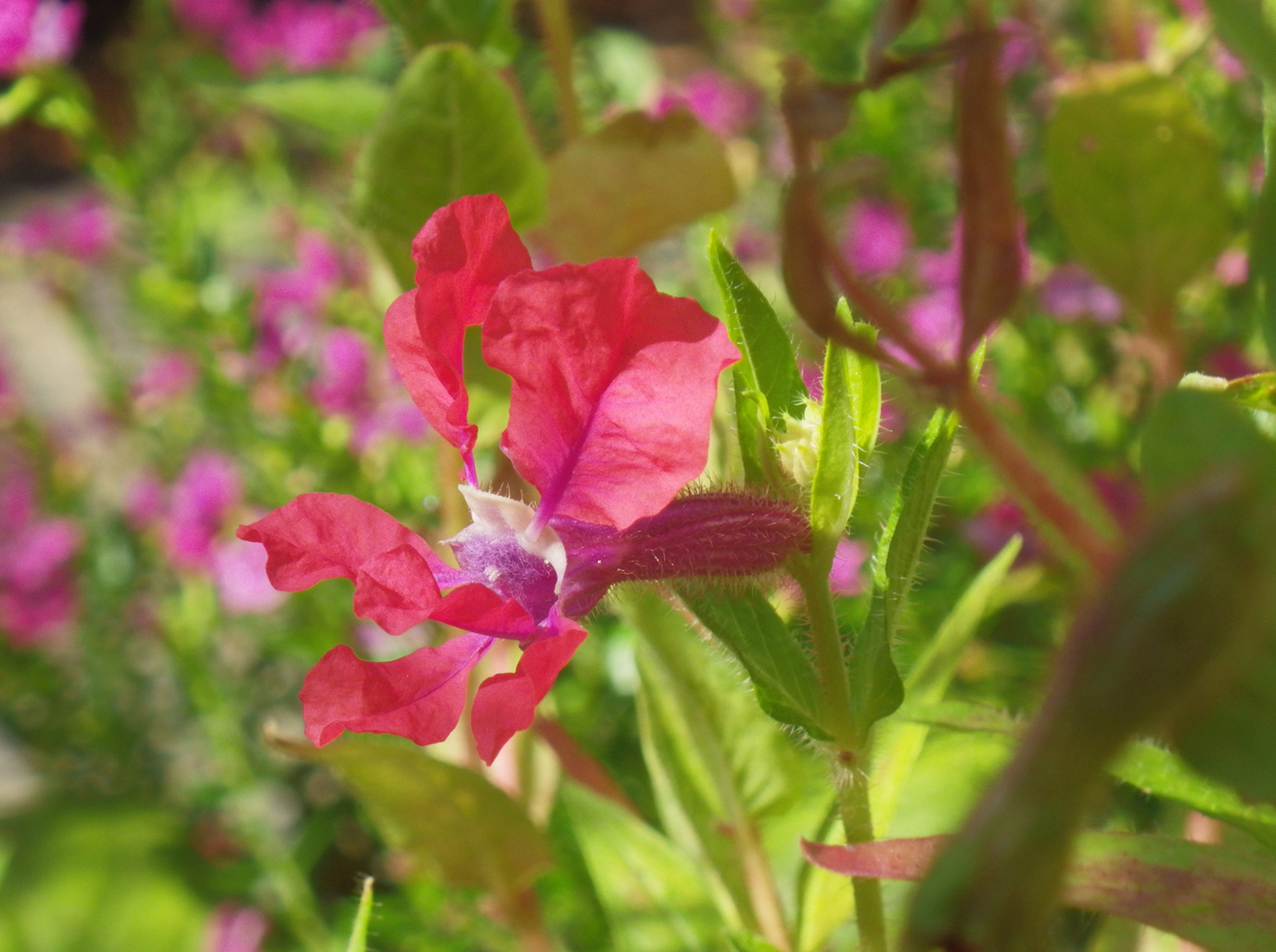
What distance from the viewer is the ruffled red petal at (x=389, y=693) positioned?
1.17ft

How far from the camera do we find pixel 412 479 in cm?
102

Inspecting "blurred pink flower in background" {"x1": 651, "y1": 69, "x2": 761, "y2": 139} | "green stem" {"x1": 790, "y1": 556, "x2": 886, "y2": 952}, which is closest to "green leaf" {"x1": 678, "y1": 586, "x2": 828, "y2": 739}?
"green stem" {"x1": 790, "y1": 556, "x2": 886, "y2": 952}

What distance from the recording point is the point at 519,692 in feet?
1.10

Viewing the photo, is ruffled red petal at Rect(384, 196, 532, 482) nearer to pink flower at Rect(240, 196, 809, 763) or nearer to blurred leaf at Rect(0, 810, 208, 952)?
pink flower at Rect(240, 196, 809, 763)

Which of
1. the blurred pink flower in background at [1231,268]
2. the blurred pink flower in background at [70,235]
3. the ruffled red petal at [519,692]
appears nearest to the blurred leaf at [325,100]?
the ruffled red petal at [519,692]

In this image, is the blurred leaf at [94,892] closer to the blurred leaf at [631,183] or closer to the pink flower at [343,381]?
the pink flower at [343,381]

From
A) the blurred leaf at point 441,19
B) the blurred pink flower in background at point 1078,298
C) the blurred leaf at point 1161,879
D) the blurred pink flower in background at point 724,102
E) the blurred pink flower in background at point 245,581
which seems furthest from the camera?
the blurred pink flower in background at point 724,102

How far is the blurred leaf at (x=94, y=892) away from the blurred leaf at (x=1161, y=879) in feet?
3.23

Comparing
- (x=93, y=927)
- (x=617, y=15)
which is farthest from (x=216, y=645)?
(x=617, y=15)

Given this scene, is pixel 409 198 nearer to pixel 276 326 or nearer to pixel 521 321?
pixel 521 321

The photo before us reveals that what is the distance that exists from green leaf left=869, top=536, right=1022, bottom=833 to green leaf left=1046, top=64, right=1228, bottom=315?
0.62ft

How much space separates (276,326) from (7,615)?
0.57 metres

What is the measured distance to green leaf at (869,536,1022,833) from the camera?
1.47ft

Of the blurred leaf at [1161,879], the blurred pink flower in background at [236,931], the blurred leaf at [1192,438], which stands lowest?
the blurred pink flower in background at [236,931]
